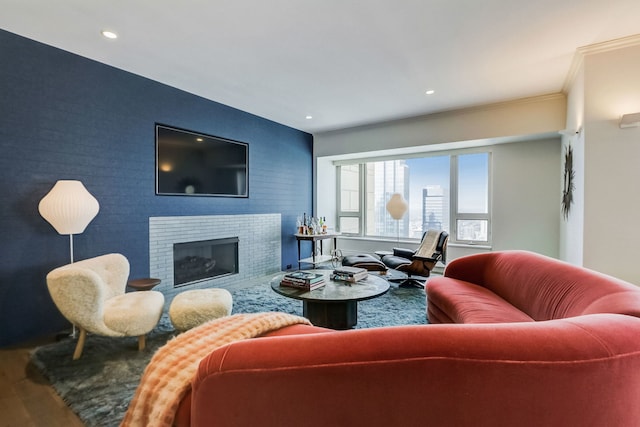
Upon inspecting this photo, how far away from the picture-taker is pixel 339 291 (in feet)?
8.22

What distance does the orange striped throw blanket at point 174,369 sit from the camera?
860 millimetres

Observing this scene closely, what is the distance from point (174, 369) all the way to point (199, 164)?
3.35 m

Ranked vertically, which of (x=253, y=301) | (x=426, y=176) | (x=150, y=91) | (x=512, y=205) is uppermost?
(x=150, y=91)

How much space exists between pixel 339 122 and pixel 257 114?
1.43 m

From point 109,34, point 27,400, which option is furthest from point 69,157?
point 27,400

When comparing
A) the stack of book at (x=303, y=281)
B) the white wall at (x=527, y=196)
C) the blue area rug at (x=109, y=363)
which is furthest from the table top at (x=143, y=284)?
the white wall at (x=527, y=196)

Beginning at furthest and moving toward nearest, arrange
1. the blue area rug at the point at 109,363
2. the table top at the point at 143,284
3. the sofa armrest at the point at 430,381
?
the table top at the point at 143,284 → the blue area rug at the point at 109,363 → the sofa armrest at the point at 430,381

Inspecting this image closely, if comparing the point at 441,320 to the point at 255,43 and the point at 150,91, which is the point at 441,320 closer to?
the point at 255,43

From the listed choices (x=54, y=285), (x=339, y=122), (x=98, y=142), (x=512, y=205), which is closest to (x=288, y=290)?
(x=54, y=285)

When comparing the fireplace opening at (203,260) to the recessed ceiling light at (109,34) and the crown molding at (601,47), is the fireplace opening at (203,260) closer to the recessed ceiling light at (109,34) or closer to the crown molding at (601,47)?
the recessed ceiling light at (109,34)

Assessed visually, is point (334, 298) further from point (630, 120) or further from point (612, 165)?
point (630, 120)

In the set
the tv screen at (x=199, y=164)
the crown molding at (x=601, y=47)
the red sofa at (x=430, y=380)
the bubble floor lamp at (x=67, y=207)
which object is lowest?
the red sofa at (x=430, y=380)

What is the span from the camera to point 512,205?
4488mm

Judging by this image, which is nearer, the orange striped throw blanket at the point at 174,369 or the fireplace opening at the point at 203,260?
the orange striped throw blanket at the point at 174,369
